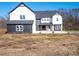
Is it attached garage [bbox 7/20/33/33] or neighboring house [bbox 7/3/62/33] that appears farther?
attached garage [bbox 7/20/33/33]

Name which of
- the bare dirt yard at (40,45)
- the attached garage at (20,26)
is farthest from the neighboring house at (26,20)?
the bare dirt yard at (40,45)

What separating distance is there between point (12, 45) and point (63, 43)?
5.51 feet

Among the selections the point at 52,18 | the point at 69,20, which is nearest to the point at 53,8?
the point at 69,20

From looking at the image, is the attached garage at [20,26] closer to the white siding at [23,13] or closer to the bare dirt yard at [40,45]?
the white siding at [23,13]

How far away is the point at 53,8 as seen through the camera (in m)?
6.80

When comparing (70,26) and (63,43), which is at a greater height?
(70,26)

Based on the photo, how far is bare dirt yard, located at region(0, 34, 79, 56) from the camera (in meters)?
5.59

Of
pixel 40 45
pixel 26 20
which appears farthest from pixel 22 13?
pixel 40 45

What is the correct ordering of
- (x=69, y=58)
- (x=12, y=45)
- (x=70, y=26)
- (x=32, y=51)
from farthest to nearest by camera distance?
(x=70, y=26)
(x=12, y=45)
(x=32, y=51)
(x=69, y=58)

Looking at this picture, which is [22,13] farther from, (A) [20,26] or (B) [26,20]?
(A) [20,26]

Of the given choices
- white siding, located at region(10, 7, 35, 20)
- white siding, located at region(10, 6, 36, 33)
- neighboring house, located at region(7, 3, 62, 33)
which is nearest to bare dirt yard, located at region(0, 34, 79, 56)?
neighboring house, located at region(7, 3, 62, 33)

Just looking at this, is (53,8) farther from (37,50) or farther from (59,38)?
(37,50)

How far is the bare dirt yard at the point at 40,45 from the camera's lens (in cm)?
559

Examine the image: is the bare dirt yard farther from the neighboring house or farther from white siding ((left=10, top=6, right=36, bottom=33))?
white siding ((left=10, top=6, right=36, bottom=33))
